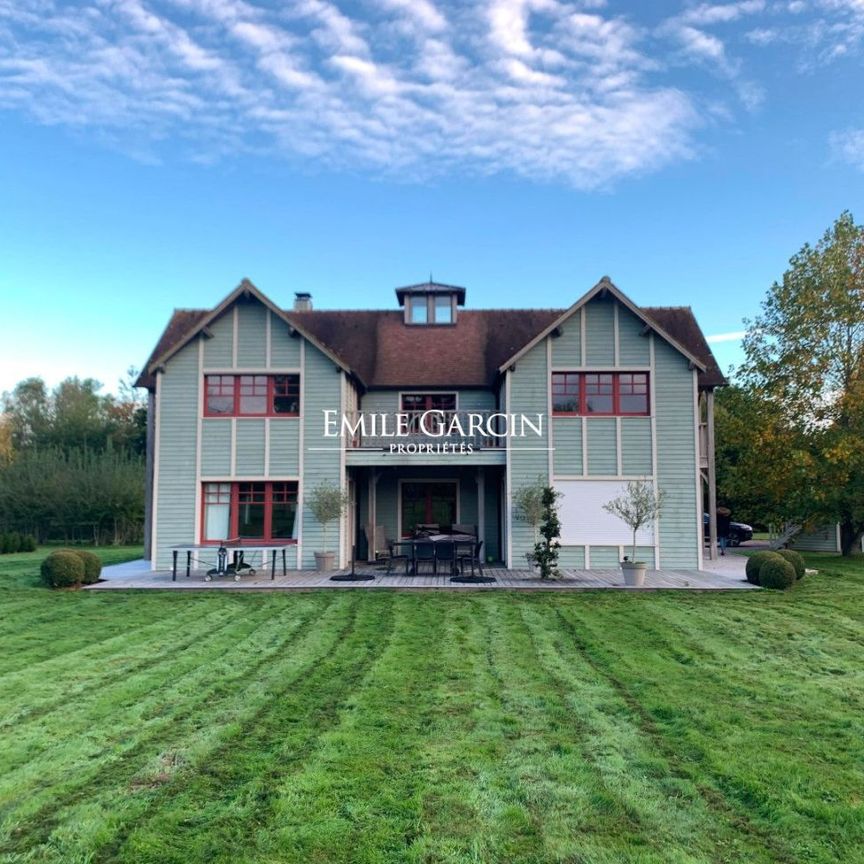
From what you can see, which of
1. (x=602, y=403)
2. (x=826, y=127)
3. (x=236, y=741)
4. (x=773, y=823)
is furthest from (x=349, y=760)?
(x=826, y=127)

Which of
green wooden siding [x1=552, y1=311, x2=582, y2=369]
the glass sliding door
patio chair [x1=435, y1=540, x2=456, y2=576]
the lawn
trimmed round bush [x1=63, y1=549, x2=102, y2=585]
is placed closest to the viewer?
the lawn

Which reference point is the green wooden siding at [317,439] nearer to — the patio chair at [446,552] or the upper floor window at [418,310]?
the patio chair at [446,552]

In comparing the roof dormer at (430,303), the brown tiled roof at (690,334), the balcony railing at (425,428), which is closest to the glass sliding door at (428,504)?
the balcony railing at (425,428)

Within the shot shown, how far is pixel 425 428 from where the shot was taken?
60.2ft

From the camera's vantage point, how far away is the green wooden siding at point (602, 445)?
1648 centimetres

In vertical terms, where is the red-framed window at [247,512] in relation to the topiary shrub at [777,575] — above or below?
above

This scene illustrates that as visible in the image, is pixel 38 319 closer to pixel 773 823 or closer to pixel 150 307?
pixel 150 307

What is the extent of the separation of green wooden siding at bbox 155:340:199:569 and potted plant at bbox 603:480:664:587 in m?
10.6

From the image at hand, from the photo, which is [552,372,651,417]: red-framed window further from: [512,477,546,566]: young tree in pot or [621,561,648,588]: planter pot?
[621,561,648,588]: planter pot

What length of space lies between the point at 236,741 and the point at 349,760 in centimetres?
103

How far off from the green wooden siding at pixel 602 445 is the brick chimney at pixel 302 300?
37.9 feet

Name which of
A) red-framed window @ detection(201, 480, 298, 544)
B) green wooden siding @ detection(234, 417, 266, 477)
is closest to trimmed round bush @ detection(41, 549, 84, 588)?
red-framed window @ detection(201, 480, 298, 544)

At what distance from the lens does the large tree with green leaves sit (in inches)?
758

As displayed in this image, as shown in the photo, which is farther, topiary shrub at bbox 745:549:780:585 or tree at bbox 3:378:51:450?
tree at bbox 3:378:51:450
